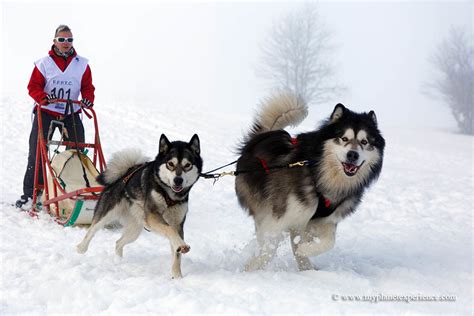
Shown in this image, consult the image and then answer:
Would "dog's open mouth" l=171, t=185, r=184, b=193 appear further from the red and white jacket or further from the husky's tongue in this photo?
the red and white jacket

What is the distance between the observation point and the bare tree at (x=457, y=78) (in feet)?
113

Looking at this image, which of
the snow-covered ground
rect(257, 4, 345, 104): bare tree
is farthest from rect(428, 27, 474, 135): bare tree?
the snow-covered ground

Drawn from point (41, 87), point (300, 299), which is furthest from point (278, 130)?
point (41, 87)

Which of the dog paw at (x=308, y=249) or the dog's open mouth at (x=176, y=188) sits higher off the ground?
the dog's open mouth at (x=176, y=188)

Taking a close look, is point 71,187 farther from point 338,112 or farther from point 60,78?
point 338,112

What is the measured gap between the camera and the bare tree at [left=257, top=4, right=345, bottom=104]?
3024cm

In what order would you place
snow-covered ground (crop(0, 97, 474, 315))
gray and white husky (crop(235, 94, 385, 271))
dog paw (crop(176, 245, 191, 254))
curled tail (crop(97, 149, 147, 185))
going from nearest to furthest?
snow-covered ground (crop(0, 97, 474, 315))
dog paw (crop(176, 245, 191, 254))
gray and white husky (crop(235, 94, 385, 271))
curled tail (crop(97, 149, 147, 185))

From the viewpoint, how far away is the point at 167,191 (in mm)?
3836

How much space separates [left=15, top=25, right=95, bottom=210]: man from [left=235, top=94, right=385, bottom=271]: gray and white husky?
231 cm

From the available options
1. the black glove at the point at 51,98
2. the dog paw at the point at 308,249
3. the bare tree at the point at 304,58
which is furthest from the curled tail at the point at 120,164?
the bare tree at the point at 304,58

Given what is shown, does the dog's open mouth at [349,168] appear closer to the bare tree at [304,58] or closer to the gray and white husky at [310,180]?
the gray and white husky at [310,180]

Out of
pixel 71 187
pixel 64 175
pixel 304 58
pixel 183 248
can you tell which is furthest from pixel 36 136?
pixel 304 58

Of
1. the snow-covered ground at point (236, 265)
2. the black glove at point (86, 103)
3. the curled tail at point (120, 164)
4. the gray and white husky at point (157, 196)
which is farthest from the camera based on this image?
the black glove at point (86, 103)

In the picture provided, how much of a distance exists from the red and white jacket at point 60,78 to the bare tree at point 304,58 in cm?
2489
